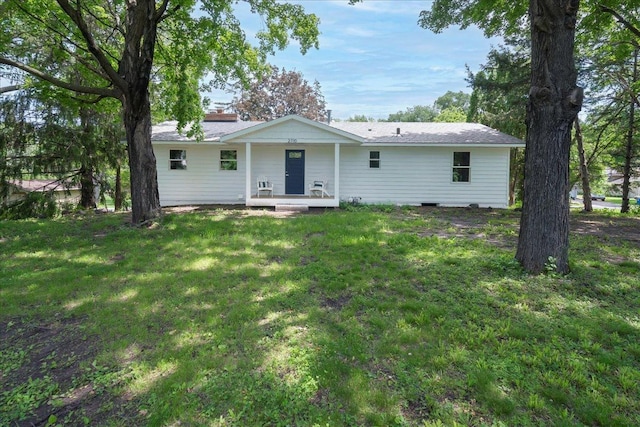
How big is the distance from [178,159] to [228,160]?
2.02 meters

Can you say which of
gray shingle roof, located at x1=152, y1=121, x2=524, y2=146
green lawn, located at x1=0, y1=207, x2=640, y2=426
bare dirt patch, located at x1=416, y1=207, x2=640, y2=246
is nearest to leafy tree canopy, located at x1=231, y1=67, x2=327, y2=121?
gray shingle roof, located at x1=152, y1=121, x2=524, y2=146

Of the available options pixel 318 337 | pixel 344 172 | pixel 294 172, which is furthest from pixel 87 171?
pixel 318 337

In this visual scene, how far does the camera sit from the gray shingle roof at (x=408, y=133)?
13344mm

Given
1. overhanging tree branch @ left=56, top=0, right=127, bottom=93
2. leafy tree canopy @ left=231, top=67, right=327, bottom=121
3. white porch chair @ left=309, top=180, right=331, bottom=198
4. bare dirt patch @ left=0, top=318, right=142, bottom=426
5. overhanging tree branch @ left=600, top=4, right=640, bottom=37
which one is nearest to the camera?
bare dirt patch @ left=0, top=318, right=142, bottom=426

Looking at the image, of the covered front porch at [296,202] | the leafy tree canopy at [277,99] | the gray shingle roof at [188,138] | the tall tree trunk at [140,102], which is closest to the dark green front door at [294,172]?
the covered front porch at [296,202]

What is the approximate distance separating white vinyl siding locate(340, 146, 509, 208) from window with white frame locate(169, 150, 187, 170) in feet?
21.1

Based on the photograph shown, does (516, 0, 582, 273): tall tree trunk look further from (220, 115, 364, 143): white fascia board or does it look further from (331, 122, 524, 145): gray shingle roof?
(331, 122, 524, 145): gray shingle roof

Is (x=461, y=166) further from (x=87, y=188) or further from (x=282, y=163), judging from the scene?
(x=87, y=188)

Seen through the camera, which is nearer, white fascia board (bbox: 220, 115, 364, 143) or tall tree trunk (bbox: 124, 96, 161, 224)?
tall tree trunk (bbox: 124, 96, 161, 224)

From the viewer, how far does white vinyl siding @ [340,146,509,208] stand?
13.9 meters

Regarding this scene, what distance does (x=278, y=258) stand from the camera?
6.26 metres

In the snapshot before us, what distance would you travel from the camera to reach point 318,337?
3.53 metres

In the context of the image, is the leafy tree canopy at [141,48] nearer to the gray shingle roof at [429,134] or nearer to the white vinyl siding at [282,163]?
the white vinyl siding at [282,163]

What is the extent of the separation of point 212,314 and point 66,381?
146cm
